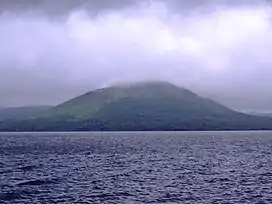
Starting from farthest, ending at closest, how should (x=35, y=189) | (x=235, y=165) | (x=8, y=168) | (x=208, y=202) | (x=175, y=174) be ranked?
(x=235, y=165)
(x=8, y=168)
(x=175, y=174)
(x=35, y=189)
(x=208, y=202)

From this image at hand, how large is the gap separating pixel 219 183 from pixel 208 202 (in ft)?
50.1

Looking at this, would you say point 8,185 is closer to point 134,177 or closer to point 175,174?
point 134,177

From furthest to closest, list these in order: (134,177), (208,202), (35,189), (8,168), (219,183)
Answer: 1. (8,168)
2. (134,177)
3. (219,183)
4. (35,189)
5. (208,202)

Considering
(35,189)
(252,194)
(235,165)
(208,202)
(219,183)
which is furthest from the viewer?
(235,165)

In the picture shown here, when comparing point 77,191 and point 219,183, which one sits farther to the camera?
point 219,183

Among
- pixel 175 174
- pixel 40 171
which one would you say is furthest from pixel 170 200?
pixel 40 171

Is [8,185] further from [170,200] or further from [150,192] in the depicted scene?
[170,200]

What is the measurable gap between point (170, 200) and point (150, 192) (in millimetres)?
5399

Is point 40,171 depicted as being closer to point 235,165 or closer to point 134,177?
point 134,177

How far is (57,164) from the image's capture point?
311 feet

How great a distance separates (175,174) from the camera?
7794cm

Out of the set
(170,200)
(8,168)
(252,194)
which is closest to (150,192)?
(170,200)

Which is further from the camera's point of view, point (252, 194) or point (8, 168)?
point (8, 168)

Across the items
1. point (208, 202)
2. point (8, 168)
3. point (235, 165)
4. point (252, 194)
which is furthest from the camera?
point (235, 165)
